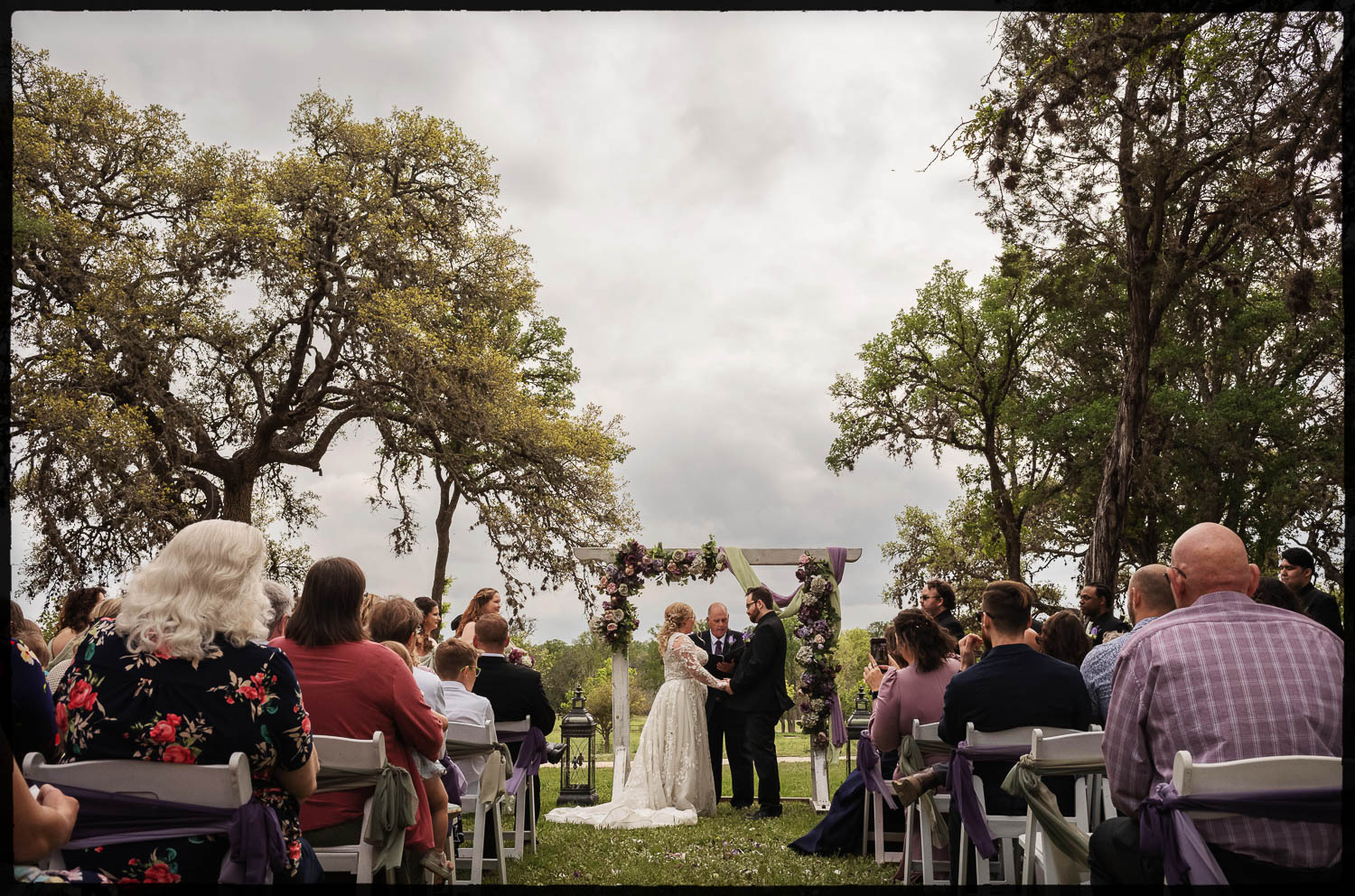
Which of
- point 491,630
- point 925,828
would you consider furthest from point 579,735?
point 925,828

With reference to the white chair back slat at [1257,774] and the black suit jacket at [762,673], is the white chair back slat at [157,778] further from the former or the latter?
the black suit jacket at [762,673]

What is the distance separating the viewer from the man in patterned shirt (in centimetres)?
309

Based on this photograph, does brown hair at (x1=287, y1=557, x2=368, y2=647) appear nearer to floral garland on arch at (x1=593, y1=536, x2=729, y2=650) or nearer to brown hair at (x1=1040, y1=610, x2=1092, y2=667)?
brown hair at (x1=1040, y1=610, x2=1092, y2=667)

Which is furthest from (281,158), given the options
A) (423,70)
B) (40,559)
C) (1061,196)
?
(1061,196)

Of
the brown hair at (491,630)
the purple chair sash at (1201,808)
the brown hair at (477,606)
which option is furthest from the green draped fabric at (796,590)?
the purple chair sash at (1201,808)

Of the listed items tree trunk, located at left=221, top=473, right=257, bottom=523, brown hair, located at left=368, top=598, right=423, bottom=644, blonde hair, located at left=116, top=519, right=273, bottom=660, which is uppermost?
tree trunk, located at left=221, top=473, right=257, bottom=523

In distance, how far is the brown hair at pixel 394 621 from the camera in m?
5.39

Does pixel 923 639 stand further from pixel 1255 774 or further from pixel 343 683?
pixel 343 683

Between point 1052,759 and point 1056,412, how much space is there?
21.5 metres

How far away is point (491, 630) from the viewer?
6.97 m

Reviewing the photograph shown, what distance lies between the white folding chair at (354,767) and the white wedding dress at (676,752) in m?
5.57

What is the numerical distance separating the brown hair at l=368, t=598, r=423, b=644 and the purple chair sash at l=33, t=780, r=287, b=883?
7.13ft

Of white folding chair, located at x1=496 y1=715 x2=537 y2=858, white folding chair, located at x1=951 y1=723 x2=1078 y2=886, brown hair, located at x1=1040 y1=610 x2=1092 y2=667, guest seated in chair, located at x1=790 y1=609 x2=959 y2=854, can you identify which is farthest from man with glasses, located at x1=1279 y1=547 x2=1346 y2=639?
white folding chair, located at x1=496 y1=715 x2=537 y2=858

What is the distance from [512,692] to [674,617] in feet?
10.1
